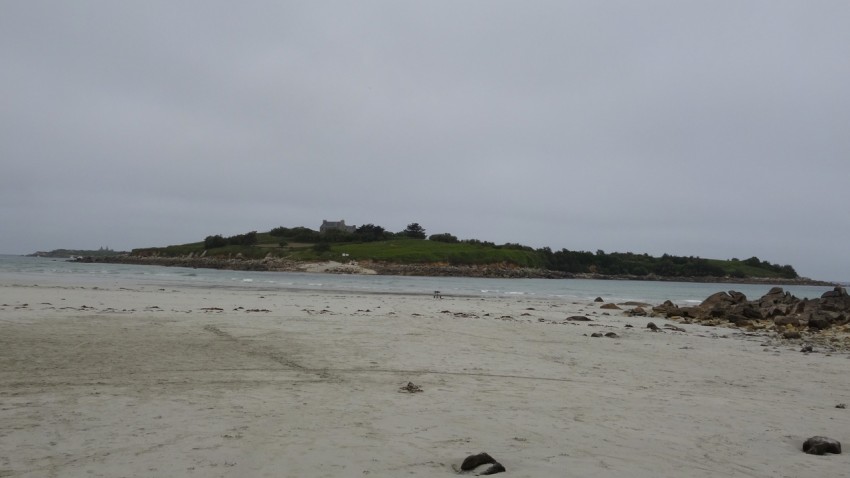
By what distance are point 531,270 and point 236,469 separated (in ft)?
367

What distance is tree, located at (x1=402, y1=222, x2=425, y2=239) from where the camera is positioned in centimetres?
15450

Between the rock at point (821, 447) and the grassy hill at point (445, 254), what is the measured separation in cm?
9845

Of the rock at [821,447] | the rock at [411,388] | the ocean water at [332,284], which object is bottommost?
the ocean water at [332,284]

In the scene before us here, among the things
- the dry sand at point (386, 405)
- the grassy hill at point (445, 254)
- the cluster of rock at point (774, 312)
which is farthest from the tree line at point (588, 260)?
the dry sand at point (386, 405)

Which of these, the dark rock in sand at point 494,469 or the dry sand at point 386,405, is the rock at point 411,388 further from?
the dark rock in sand at point 494,469

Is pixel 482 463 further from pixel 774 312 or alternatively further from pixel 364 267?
pixel 364 267

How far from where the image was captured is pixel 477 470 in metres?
4.71

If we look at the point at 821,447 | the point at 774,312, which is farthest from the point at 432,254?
the point at 821,447

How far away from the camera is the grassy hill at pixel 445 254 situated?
11025 centimetres

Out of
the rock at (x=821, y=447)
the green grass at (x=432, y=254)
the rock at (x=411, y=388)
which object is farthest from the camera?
the green grass at (x=432, y=254)

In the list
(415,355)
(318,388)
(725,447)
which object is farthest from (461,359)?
(725,447)

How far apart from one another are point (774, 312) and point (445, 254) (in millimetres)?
87190

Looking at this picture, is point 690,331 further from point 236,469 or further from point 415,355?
point 236,469

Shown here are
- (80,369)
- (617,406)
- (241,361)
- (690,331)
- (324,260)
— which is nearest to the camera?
(617,406)
